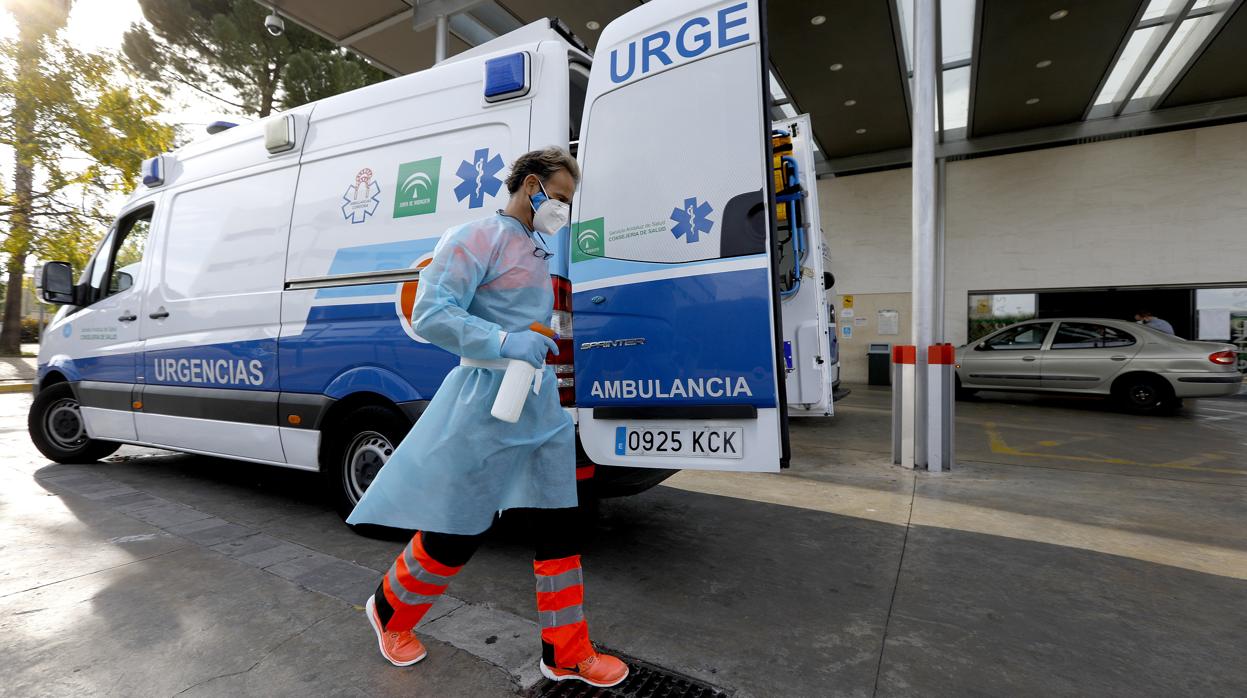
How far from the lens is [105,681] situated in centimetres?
194

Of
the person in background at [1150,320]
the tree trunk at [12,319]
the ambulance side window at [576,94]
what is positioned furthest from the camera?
the tree trunk at [12,319]

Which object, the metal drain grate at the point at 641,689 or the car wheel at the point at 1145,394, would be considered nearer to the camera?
the metal drain grate at the point at 641,689

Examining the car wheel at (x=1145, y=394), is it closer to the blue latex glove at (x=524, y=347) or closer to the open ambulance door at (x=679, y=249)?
the open ambulance door at (x=679, y=249)

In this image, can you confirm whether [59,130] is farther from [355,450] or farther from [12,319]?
[355,450]

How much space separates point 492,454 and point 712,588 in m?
1.42

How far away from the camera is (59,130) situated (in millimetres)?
10891

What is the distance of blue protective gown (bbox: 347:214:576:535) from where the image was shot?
182cm

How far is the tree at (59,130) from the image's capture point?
10.4 meters

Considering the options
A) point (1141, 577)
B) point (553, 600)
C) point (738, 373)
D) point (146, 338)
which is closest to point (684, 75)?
point (738, 373)

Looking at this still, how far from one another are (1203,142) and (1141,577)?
1342 cm

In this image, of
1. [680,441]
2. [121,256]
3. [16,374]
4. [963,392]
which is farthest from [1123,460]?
[16,374]

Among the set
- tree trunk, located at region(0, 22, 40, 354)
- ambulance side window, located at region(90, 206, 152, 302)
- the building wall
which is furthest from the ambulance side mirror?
the building wall

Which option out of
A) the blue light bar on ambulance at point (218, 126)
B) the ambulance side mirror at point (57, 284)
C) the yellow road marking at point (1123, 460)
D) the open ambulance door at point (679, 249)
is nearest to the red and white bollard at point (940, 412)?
the yellow road marking at point (1123, 460)

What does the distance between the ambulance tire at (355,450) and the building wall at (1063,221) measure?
43.0 ft
